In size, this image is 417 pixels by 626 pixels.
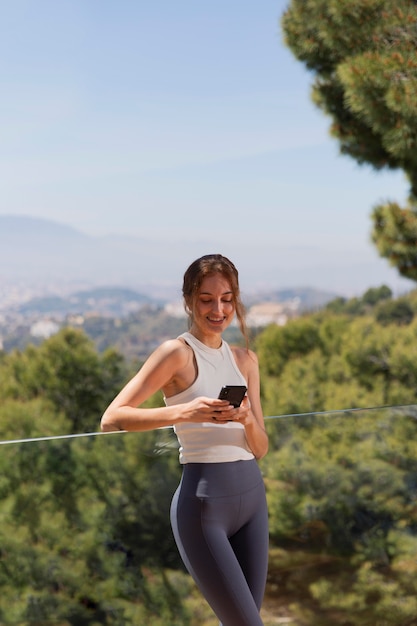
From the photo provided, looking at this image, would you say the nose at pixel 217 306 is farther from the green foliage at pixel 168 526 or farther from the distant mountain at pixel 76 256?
the distant mountain at pixel 76 256

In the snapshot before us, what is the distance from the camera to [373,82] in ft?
15.9

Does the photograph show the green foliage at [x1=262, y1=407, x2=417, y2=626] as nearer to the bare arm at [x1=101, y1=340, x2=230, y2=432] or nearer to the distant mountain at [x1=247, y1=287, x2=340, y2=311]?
the bare arm at [x1=101, y1=340, x2=230, y2=432]

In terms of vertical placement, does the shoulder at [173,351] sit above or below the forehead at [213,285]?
below

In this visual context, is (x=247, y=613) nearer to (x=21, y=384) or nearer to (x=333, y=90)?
(x=333, y=90)

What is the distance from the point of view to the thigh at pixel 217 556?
1673 millimetres

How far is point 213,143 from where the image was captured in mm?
28438

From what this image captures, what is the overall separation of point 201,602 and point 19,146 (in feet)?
80.3

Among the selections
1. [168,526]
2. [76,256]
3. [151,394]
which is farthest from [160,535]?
[76,256]

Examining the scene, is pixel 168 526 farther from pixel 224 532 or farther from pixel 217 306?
pixel 217 306

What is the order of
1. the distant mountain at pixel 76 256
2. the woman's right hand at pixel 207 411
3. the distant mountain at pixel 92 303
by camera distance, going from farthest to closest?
the distant mountain at pixel 76 256
the distant mountain at pixel 92 303
the woman's right hand at pixel 207 411

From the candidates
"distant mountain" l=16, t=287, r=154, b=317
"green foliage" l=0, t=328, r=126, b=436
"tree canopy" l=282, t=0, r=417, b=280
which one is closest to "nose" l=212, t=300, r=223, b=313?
"tree canopy" l=282, t=0, r=417, b=280

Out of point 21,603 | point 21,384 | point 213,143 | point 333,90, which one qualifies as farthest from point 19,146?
point 21,603

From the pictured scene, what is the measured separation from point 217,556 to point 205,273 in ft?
1.87

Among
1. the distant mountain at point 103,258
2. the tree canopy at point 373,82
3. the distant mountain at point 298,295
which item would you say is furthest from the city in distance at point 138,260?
the tree canopy at point 373,82
